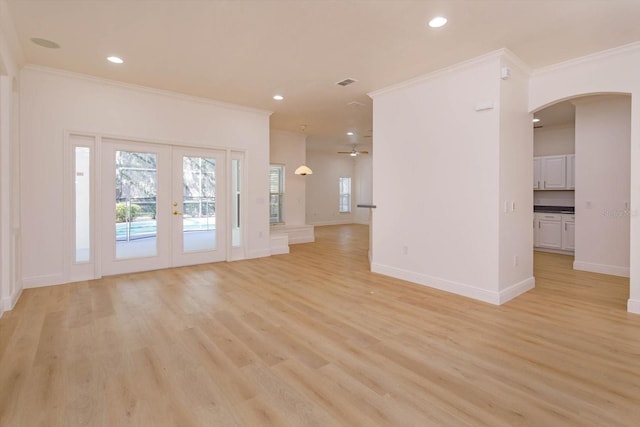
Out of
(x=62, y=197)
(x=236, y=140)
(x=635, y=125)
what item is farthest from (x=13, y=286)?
(x=635, y=125)

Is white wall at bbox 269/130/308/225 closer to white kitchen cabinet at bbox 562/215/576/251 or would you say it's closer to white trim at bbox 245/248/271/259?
white trim at bbox 245/248/271/259

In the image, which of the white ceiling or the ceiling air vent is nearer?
the white ceiling

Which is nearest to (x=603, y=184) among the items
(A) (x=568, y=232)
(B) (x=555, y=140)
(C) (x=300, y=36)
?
(A) (x=568, y=232)

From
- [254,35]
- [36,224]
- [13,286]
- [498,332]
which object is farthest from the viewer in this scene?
[36,224]

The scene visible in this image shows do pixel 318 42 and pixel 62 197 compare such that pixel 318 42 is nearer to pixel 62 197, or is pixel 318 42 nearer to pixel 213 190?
pixel 213 190

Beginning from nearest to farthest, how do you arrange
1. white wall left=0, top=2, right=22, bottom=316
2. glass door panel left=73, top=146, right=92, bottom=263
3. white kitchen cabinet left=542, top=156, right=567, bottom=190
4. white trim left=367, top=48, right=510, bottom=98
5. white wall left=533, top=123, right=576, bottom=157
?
white wall left=0, top=2, right=22, bottom=316 < white trim left=367, top=48, right=510, bottom=98 < glass door panel left=73, top=146, right=92, bottom=263 < white kitchen cabinet left=542, top=156, right=567, bottom=190 < white wall left=533, top=123, right=576, bottom=157

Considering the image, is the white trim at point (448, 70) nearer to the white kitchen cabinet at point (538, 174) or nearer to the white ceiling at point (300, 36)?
the white ceiling at point (300, 36)

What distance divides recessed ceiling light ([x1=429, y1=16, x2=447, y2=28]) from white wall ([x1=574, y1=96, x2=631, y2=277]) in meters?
3.73

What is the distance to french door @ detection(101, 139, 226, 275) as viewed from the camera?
496cm

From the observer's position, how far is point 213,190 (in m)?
5.96

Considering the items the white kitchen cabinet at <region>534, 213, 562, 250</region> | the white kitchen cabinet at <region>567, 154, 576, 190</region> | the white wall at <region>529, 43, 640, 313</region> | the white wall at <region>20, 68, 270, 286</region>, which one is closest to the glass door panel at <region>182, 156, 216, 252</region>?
the white wall at <region>20, 68, 270, 286</region>

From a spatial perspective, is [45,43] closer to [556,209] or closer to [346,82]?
[346,82]

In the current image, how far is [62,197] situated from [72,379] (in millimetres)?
3247

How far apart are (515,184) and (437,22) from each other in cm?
216
